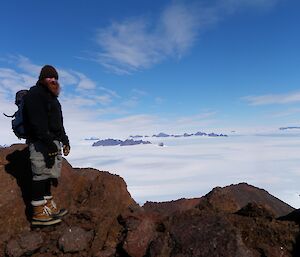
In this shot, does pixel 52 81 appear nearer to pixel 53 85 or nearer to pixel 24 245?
pixel 53 85

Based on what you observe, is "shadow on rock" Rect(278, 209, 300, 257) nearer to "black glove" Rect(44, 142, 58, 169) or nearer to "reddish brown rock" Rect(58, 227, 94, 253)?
"reddish brown rock" Rect(58, 227, 94, 253)

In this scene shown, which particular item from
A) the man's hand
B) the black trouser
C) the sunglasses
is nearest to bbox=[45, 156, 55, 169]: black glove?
the black trouser

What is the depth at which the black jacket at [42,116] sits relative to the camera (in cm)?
648

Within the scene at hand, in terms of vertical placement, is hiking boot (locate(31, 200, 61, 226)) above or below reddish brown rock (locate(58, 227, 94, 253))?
above

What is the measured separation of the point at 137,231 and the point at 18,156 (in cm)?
406

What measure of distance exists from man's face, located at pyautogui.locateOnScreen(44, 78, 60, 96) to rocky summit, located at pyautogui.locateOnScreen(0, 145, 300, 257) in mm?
2238

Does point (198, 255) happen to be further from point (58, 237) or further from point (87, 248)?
point (58, 237)

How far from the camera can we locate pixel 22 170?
26.2 ft

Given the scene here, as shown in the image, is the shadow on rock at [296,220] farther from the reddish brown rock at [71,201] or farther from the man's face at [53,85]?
the man's face at [53,85]

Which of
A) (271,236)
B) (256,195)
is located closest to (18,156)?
(271,236)

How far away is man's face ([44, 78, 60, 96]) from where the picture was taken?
272 inches

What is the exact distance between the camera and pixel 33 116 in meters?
6.47

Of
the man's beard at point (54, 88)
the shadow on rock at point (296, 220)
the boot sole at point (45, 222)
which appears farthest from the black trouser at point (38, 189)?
the shadow on rock at point (296, 220)

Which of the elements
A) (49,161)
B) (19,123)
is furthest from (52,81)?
(49,161)
